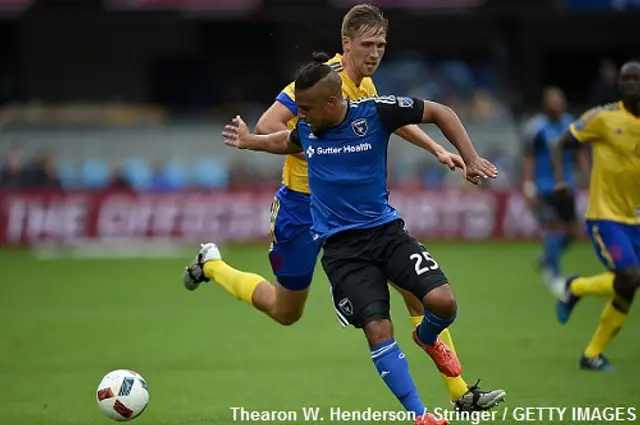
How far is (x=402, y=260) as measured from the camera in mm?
8172

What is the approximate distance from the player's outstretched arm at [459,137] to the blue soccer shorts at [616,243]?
126 inches

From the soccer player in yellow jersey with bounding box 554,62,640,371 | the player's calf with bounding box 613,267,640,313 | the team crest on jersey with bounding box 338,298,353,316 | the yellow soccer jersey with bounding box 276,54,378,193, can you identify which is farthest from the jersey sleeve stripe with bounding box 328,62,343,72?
the player's calf with bounding box 613,267,640,313

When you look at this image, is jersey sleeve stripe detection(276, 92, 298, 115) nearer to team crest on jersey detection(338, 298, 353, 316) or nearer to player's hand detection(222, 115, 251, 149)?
player's hand detection(222, 115, 251, 149)

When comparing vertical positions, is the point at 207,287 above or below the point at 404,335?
below

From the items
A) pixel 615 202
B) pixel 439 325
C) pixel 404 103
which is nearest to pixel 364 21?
pixel 404 103

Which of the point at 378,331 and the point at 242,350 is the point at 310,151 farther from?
the point at 242,350

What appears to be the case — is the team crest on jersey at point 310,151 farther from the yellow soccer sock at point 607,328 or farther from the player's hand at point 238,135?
the yellow soccer sock at point 607,328

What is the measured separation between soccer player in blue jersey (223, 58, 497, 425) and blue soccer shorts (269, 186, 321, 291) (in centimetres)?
112

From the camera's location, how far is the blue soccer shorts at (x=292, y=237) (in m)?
9.54

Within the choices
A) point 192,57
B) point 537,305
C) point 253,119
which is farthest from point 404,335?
point 192,57

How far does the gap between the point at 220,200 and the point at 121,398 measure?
16.8m

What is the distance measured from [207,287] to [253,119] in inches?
364

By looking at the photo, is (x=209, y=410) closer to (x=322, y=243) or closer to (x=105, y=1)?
(x=322, y=243)

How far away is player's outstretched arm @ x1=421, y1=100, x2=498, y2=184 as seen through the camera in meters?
8.13
